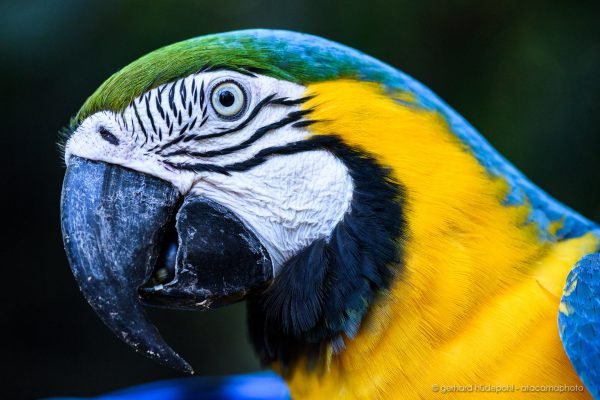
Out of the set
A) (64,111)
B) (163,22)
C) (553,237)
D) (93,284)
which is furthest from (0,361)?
(553,237)

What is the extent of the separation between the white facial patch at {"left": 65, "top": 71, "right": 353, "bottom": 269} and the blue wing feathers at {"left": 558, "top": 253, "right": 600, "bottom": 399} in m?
0.44

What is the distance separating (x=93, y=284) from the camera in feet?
3.73

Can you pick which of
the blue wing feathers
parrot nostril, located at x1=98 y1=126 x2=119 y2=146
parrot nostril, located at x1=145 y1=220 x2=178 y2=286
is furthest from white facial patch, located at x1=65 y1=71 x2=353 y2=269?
the blue wing feathers

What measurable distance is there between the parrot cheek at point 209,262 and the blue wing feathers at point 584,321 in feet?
1.82

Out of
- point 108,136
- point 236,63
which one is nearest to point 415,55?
point 236,63

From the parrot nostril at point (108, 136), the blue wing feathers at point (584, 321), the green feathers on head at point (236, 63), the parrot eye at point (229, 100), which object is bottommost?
the blue wing feathers at point (584, 321)

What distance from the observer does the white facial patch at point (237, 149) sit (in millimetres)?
1204

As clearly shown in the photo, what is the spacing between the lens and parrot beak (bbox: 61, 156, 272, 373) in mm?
1142

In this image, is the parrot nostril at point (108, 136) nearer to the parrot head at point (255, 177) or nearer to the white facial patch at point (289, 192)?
the parrot head at point (255, 177)

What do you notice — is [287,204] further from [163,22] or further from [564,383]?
[163,22]

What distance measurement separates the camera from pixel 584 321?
1068 mm

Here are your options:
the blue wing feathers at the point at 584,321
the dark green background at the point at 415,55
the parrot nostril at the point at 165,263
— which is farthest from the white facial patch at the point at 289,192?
the dark green background at the point at 415,55

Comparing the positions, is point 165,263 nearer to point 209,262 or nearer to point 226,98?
point 209,262

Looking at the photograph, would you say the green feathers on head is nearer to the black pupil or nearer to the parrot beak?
the black pupil
